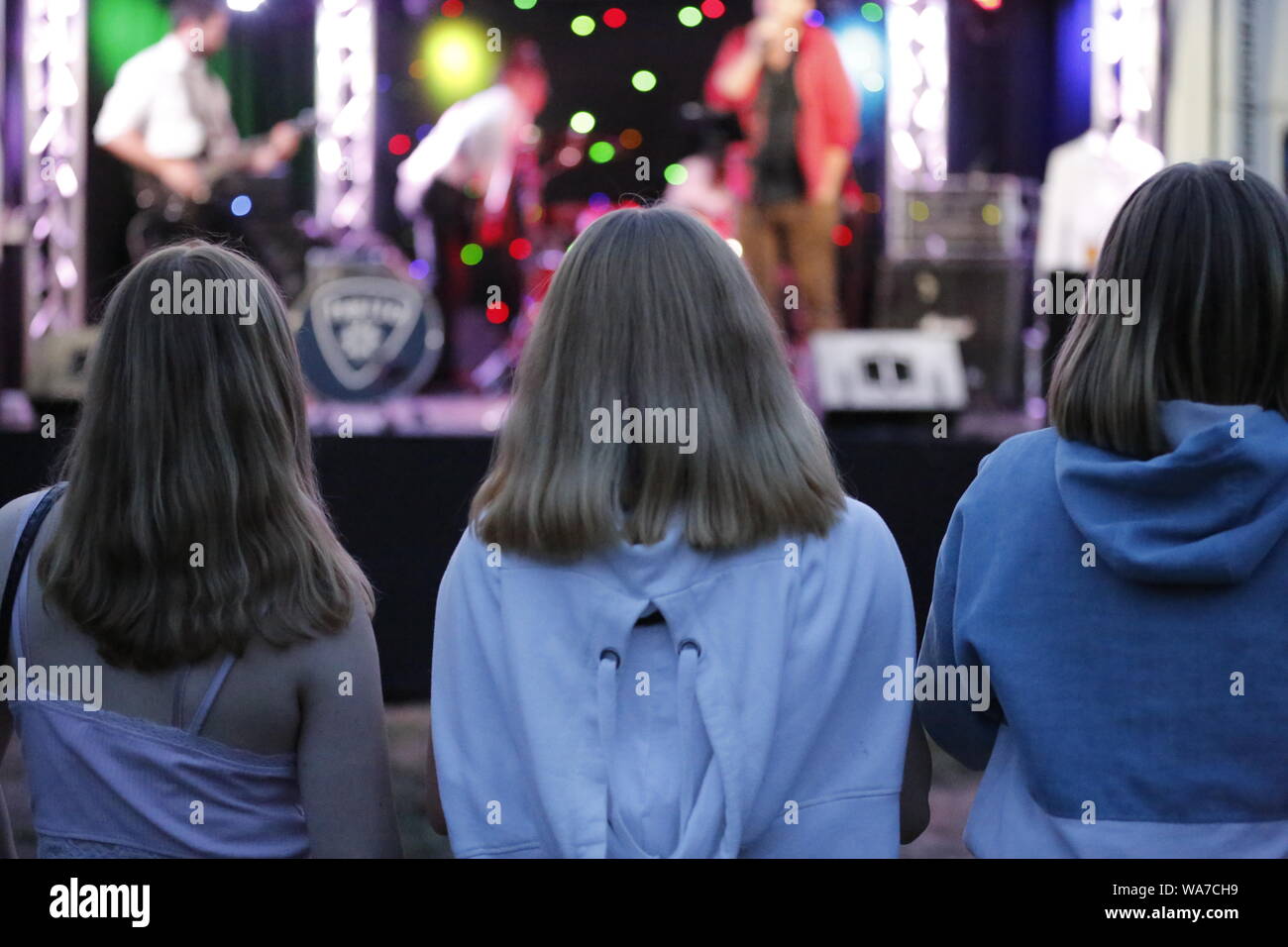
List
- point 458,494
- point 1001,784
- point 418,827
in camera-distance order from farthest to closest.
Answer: point 458,494 → point 418,827 → point 1001,784

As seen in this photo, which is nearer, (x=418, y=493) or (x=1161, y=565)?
(x=1161, y=565)

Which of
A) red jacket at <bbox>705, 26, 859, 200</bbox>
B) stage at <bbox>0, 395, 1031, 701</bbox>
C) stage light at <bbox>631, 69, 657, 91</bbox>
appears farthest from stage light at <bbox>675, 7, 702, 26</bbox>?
stage at <bbox>0, 395, 1031, 701</bbox>

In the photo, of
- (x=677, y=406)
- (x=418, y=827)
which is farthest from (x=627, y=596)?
(x=418, y=827)

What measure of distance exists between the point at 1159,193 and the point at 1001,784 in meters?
0.61

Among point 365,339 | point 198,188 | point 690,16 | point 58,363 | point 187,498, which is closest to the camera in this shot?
point 187,498

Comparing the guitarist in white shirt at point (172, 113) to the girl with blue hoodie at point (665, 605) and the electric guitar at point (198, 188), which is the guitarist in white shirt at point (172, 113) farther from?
the girl with blue hoodie at point (665, 605)

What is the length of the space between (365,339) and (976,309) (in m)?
3.38

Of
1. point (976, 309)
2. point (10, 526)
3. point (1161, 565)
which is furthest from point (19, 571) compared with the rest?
point (976, 309)

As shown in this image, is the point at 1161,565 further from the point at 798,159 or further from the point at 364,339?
the point at 798,159

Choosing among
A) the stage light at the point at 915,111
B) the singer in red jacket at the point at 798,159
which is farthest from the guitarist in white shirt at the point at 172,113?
the stage light at the point at 915,111

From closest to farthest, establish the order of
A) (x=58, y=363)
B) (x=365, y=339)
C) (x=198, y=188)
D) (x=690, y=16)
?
1. (x=365, y=339)
2. (x=58, y=363)
3. (x=198, y=188)
4. (x=690, y=16)

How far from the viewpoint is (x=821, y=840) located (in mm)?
1361

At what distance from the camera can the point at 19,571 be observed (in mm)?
1472

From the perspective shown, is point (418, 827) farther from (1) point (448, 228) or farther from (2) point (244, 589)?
(1) point (448, 228)
